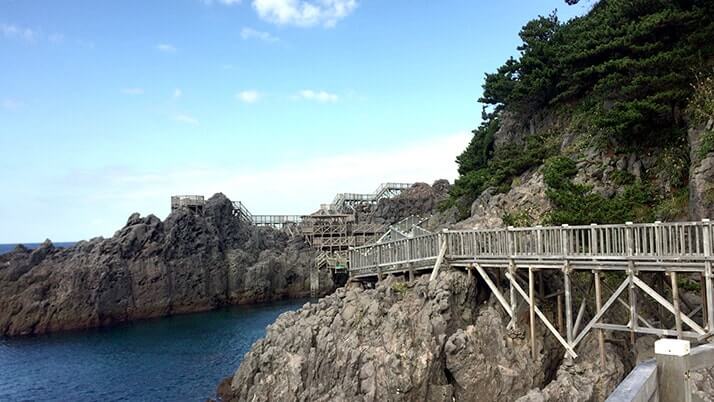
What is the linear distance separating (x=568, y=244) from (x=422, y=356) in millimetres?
6015

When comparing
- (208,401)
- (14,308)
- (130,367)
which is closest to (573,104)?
(208,401)

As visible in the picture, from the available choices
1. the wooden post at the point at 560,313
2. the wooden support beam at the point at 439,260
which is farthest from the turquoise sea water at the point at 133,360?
the wooden post at the point at 560,313

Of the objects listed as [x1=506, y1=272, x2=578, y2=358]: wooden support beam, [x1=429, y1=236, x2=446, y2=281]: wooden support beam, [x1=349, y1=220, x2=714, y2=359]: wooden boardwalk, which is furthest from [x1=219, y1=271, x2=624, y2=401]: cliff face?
[x1=349, y1=220, x2=714, y2=359]: wooden boardwalk

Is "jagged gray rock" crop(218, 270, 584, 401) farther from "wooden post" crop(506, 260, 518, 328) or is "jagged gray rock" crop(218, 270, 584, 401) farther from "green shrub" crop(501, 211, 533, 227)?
"green shrub" crop(501, 211, 533, 227)

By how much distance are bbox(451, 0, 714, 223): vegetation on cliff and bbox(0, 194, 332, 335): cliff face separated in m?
35.4

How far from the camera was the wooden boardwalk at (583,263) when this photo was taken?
1356 centimetres

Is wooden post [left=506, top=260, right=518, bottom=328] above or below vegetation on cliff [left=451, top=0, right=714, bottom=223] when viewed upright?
below

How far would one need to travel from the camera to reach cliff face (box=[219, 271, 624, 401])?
1648cm

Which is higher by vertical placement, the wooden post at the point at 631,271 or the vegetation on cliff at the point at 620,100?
the vegetation on cliff at the point at 620,100

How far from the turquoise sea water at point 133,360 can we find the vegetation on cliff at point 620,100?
842 inches

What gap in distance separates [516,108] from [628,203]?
575 inches

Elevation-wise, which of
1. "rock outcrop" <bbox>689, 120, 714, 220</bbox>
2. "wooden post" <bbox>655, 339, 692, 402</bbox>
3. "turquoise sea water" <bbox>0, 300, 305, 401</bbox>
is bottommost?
"turquoise sea water" <bbox>0, 300, 305, 401</bbox>

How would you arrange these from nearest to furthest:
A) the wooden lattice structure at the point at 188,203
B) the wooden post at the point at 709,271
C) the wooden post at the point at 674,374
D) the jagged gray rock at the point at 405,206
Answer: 1. the wooden post at the point at 674,374
2. the wooden post at the point at 709,271
3. the wooden lattice structure at the point at 188,203
4. the jagged gray rock at the point at 405,206

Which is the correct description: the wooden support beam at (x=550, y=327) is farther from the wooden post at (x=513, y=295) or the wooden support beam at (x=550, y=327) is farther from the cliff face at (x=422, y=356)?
the cliff face at (x=422, y=356)
